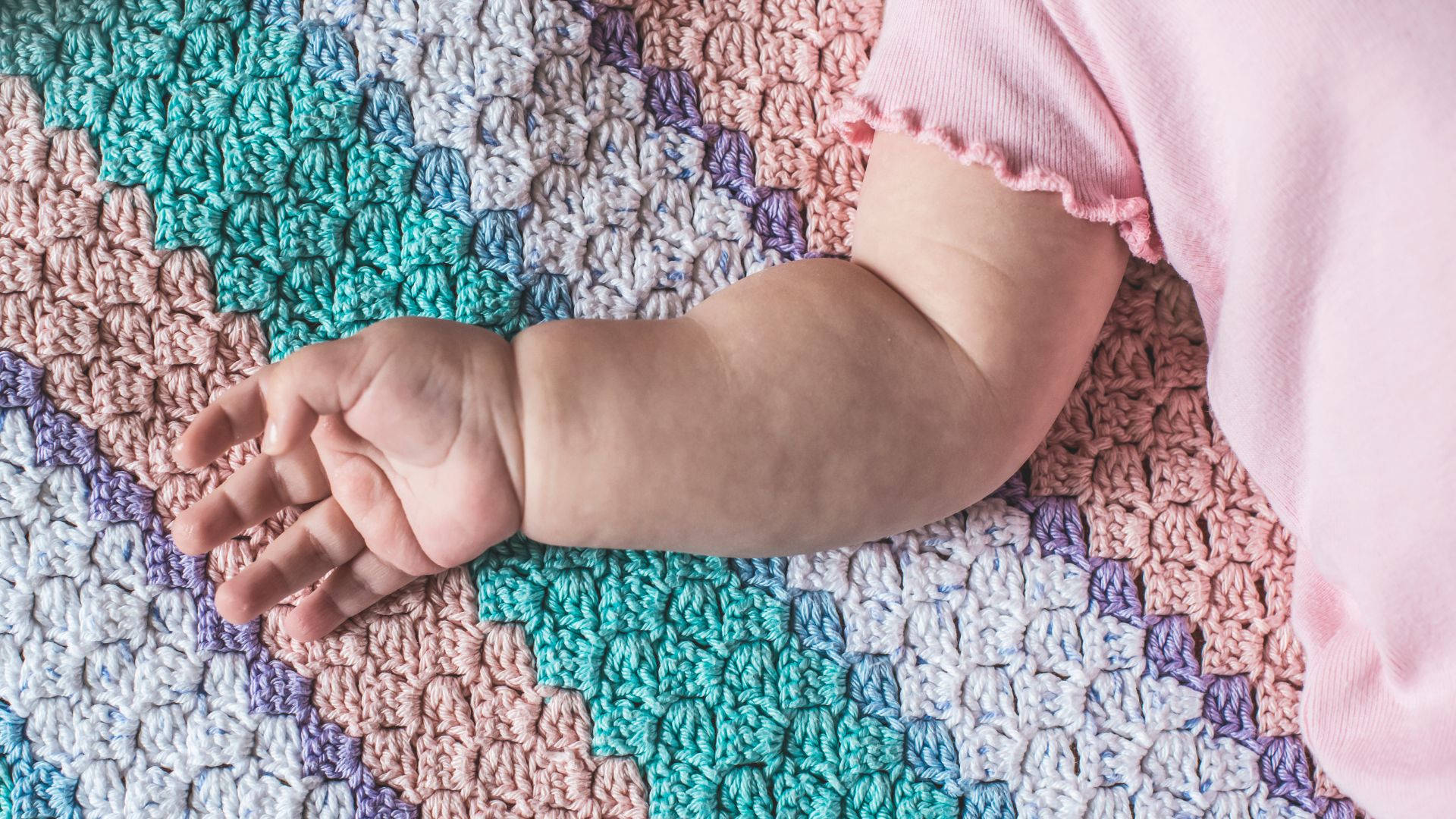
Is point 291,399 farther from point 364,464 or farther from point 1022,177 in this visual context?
point 1022,177

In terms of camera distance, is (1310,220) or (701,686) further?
(701,686)

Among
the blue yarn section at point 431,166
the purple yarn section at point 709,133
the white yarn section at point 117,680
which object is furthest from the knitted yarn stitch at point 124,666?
the purple yarn section at point 709,133

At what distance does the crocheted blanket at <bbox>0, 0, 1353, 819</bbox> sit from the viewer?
65cm

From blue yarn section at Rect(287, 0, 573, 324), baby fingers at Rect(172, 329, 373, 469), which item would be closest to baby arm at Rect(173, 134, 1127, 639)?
baby fingers at Rect(172, 329, 373, 469)

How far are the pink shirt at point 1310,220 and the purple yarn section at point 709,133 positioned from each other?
3.1 inches

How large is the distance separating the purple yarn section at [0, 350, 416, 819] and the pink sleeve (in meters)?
0.48

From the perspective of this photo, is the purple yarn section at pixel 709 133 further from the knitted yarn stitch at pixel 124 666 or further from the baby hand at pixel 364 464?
the knitted yarn stitch at pixel 124 666

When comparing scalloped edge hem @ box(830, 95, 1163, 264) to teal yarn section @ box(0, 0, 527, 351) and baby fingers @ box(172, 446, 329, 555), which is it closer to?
teal yarn section @ box(0, 0, 527, 351)

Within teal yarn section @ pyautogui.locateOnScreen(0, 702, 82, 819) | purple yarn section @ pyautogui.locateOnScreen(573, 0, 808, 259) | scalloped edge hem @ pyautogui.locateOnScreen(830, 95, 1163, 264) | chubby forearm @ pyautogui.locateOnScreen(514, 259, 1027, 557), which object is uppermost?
purple yarn section @ pyautogui.locateOnScreen(573, 0, 808, 259)

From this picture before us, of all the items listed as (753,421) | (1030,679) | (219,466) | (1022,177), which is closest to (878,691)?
(1030,679)

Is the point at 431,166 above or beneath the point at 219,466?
above

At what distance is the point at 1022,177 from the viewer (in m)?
0.58

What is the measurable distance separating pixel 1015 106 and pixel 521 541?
385mm

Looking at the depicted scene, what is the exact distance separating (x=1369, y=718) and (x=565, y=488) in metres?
0.47
